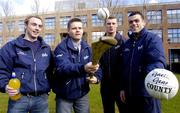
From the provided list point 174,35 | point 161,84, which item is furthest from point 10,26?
point 161,84

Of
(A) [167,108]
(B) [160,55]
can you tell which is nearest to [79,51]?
(B) [160,55]

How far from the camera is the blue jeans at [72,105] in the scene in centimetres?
590

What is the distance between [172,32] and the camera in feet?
185

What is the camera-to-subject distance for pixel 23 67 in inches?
221

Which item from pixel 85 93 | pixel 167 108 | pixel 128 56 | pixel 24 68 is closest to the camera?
pixel 24 68

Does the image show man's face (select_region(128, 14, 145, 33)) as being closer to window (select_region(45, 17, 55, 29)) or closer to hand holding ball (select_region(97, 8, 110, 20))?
hand holding ball (select_region(97, 8, 110, 20))

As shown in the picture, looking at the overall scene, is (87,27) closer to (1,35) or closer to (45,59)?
(1,35)

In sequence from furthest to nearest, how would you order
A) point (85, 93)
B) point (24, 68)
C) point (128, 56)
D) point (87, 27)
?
point (87, 27) < point (128, 56) < point (85, 93) < point (24, 68)

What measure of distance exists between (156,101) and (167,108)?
6057 mm

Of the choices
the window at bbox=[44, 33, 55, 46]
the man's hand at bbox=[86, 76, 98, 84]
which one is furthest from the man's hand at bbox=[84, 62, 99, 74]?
the window at bbox=[44, 33, 55, 46]

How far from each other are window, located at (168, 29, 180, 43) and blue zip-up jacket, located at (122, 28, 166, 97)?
2019 inches

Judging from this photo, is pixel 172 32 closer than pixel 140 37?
No

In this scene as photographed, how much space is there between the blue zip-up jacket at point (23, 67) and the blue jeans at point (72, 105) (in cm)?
37

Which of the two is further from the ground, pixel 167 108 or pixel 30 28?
pixel 30 28
